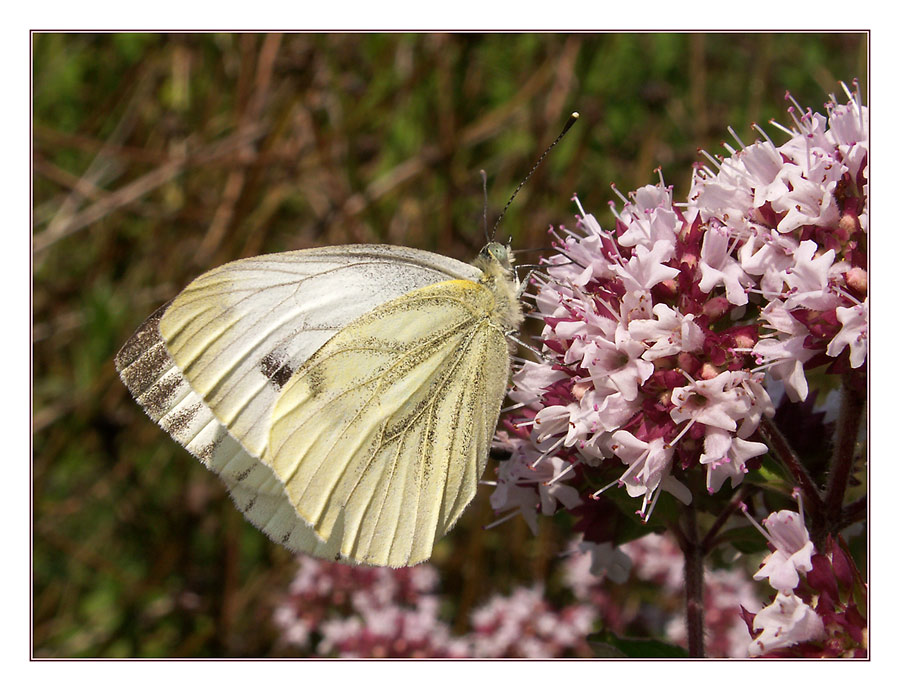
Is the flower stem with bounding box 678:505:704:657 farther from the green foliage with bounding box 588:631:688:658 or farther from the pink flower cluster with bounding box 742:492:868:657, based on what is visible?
the pink flower cluster with bounding box 742:492:868:657

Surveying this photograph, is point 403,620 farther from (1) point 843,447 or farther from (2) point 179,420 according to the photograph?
(1) point 843,447

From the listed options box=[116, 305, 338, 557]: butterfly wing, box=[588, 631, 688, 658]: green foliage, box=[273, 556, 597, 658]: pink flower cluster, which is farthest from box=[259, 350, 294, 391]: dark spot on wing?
box=[273, 556, 597, 658]: pink flower cluster

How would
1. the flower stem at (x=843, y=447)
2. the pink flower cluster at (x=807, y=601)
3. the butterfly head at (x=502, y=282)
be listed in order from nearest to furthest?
the pink flower cluster at (x=807, y=601), the flower stem at (x=843, y=447), the butterfly head at (x=502, y=282)

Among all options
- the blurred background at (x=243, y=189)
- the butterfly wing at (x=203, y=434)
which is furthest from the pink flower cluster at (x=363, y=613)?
the butterfly wing at (x=203, y=434)

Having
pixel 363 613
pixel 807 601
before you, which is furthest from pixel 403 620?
pixel 807 601

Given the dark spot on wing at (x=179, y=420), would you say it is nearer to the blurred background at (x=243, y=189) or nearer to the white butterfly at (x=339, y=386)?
the white butterfly at (x=339, y=386)

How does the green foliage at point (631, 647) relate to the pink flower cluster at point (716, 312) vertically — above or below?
below
